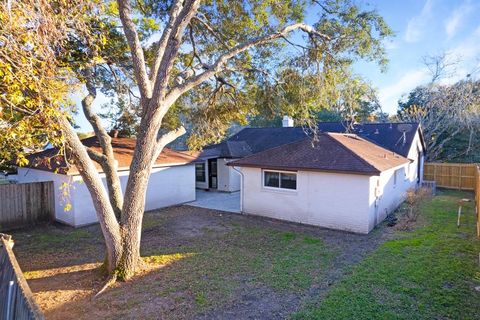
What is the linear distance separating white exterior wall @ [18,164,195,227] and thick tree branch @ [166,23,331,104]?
5.14m

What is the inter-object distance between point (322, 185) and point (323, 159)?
1040 millimetres

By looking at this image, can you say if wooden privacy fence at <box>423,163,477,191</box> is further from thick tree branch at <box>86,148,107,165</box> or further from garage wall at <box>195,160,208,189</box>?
thick tree branch at <box>86,148,107,165</box>

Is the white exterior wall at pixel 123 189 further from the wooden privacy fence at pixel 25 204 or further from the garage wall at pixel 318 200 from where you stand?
the garage wall at pixel 318 200

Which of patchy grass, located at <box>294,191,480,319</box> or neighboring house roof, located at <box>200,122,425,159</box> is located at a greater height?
neighboring house roof, located at <box>200,122,425,159</box>

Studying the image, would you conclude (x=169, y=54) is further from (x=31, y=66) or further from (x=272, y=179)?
(x=272, y=179)

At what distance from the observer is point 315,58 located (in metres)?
10.5

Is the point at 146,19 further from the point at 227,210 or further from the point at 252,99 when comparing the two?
the point at 227,210

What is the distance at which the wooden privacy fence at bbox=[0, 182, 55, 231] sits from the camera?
11258mm

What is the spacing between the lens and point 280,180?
12.3 metres

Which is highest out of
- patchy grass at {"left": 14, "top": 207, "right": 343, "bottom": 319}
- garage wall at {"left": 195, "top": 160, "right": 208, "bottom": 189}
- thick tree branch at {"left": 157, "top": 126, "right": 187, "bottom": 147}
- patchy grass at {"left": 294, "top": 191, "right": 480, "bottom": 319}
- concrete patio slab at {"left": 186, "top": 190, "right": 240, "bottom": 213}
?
thick tree branch at {"left": 157, "top": 126, "right": 187, "bottom": 147}

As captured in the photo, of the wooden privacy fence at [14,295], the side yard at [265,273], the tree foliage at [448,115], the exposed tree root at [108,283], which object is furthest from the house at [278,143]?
the wooden privacy fence at [14,295]

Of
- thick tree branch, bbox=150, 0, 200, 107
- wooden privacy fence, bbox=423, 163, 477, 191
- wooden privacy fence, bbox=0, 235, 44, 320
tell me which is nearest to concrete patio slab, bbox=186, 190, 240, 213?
thick tree branch, bbox=150, 0, 200, 107

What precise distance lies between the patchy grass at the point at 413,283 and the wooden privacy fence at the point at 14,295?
13.7ft

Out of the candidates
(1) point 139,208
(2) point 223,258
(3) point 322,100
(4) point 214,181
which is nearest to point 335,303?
(2) point 223,258
